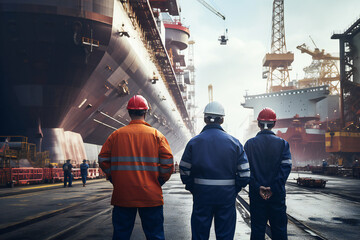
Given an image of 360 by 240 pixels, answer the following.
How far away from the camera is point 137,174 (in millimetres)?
3602

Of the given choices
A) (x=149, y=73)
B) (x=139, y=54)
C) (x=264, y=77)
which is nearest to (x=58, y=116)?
(x=139, y=54)

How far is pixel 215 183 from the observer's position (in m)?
3.70

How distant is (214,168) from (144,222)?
1.00 m

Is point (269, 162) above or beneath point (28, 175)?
above

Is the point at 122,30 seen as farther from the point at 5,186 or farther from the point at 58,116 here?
the point at 5,186

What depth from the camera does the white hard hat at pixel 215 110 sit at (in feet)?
13.4

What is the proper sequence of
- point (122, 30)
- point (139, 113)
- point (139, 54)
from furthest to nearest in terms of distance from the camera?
1. point (139, 54)
2. point (122, 30)
3. point (139, 113)

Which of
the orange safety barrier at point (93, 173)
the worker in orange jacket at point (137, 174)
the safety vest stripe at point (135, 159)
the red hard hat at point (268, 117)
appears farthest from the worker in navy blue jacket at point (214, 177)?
the orange safety barrier at point (93, 173)

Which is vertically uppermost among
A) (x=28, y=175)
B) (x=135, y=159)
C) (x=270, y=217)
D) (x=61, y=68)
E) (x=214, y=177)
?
(x=61, y=68)

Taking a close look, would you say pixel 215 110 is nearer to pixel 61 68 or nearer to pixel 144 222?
pixel 144 222

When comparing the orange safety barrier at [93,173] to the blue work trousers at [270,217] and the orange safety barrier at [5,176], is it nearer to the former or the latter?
the orange safety barrier at [5,176]

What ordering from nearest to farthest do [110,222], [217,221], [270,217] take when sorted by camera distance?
[217,221] < [270,217] < [110,222]

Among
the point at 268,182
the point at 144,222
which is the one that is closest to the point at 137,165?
the point at 144,222

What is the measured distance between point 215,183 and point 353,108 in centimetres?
5489
